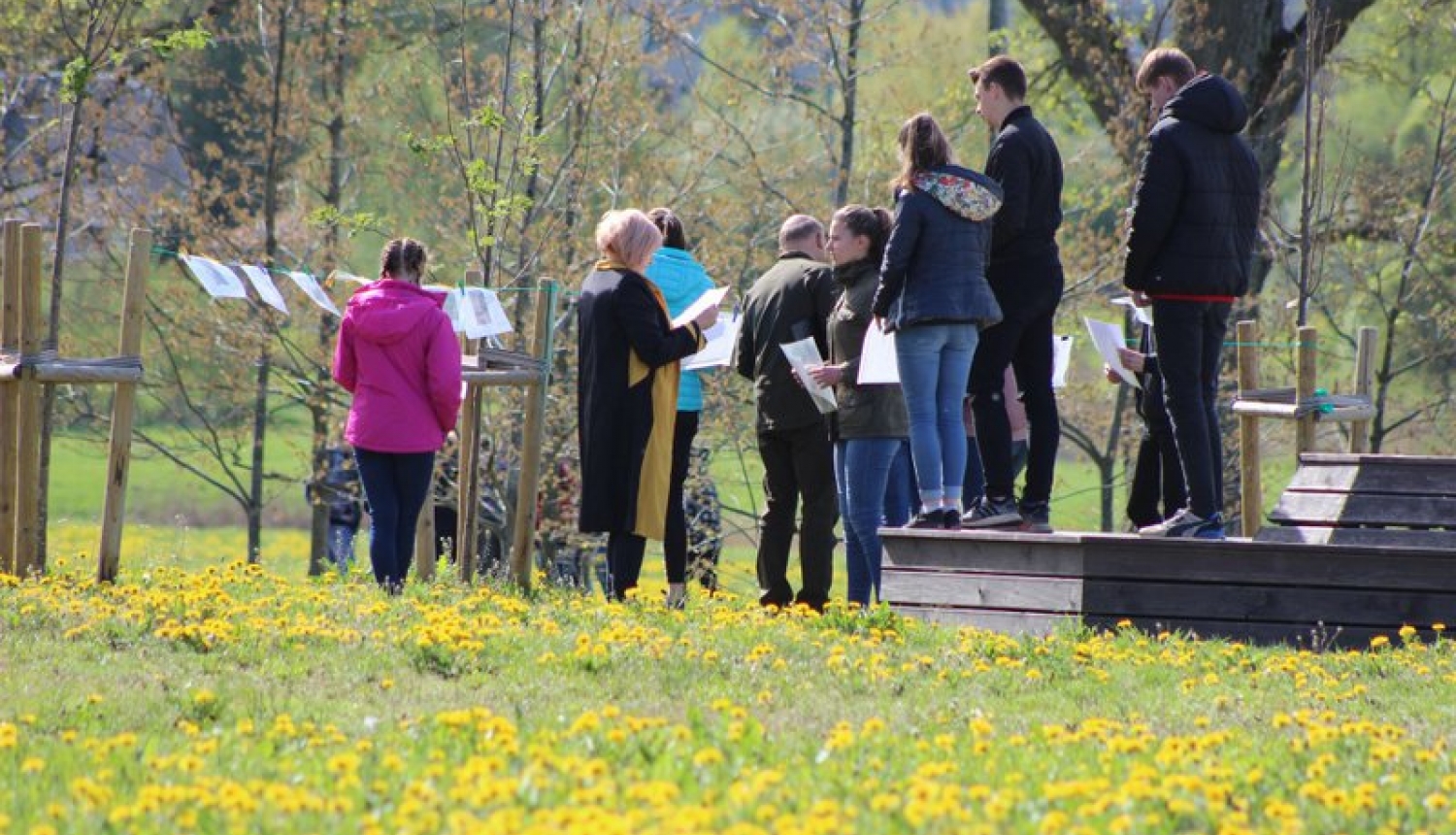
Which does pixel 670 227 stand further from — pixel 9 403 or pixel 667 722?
pixel 667 722

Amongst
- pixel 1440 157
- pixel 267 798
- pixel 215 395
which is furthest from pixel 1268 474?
pixel 267 798

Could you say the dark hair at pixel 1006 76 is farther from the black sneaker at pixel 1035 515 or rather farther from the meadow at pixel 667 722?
the meadow at pixel 667 722

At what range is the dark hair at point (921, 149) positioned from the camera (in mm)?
8297

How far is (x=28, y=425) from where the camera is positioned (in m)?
9.59


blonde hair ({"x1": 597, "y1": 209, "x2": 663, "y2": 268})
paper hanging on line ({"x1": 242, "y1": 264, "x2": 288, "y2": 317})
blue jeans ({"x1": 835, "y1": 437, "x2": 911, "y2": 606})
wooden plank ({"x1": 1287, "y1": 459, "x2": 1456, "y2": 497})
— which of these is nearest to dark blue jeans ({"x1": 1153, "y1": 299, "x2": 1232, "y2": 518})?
wooden plank ({"x1": 1287, "y1": 459, "x2": 1456, "y2": 497})

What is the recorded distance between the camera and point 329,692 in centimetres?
629

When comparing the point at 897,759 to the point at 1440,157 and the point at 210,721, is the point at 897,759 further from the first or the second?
the point at 1440,157

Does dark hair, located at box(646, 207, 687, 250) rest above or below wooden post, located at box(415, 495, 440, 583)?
above

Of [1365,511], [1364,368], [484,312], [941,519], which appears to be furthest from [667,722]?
[1364,368]

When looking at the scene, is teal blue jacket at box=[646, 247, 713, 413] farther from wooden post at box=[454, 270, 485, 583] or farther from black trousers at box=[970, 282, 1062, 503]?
black trousers at box=[970, 282, 1062, 503]

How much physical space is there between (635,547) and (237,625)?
2.21 m

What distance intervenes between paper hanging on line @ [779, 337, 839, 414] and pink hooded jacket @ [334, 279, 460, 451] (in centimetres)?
160

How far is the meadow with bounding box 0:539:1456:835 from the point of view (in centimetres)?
449

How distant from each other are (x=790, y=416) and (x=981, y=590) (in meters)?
1.43
